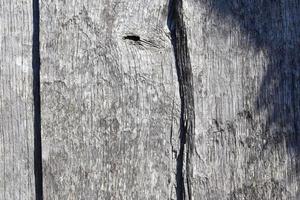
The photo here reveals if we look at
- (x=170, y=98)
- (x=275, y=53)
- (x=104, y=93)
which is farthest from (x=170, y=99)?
(x=275, y=53)

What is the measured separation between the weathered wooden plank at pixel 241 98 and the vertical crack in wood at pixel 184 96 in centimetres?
2

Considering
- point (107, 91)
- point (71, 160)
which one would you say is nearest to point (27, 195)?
point (71, 160)

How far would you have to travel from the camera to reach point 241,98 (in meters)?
1.32

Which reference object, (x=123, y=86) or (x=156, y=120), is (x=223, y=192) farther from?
(x=123, y=86)

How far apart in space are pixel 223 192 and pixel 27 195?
20.2 inches

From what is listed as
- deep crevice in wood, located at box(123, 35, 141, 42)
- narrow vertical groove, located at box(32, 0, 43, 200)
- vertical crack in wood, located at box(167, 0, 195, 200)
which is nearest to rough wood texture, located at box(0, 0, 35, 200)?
narrow vertical groove, located at box(32, 0, 43, 200)

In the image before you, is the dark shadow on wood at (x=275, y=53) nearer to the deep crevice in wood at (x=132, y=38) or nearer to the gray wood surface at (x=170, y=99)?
the gray wood surface at (x=170, y=99)

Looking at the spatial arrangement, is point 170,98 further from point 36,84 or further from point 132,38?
point 36,84

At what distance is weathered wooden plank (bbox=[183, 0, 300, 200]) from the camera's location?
4.30 ft

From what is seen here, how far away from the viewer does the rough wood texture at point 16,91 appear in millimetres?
1341

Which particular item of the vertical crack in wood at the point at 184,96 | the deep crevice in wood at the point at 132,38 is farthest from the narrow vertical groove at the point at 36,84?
the vertical crack in wood at the point at 184,96

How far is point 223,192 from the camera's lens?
1.33 meters

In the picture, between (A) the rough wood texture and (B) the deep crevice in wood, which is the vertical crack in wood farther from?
(A) the rough wood texture

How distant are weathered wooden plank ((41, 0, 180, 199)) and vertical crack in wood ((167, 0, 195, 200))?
0.02 meters
